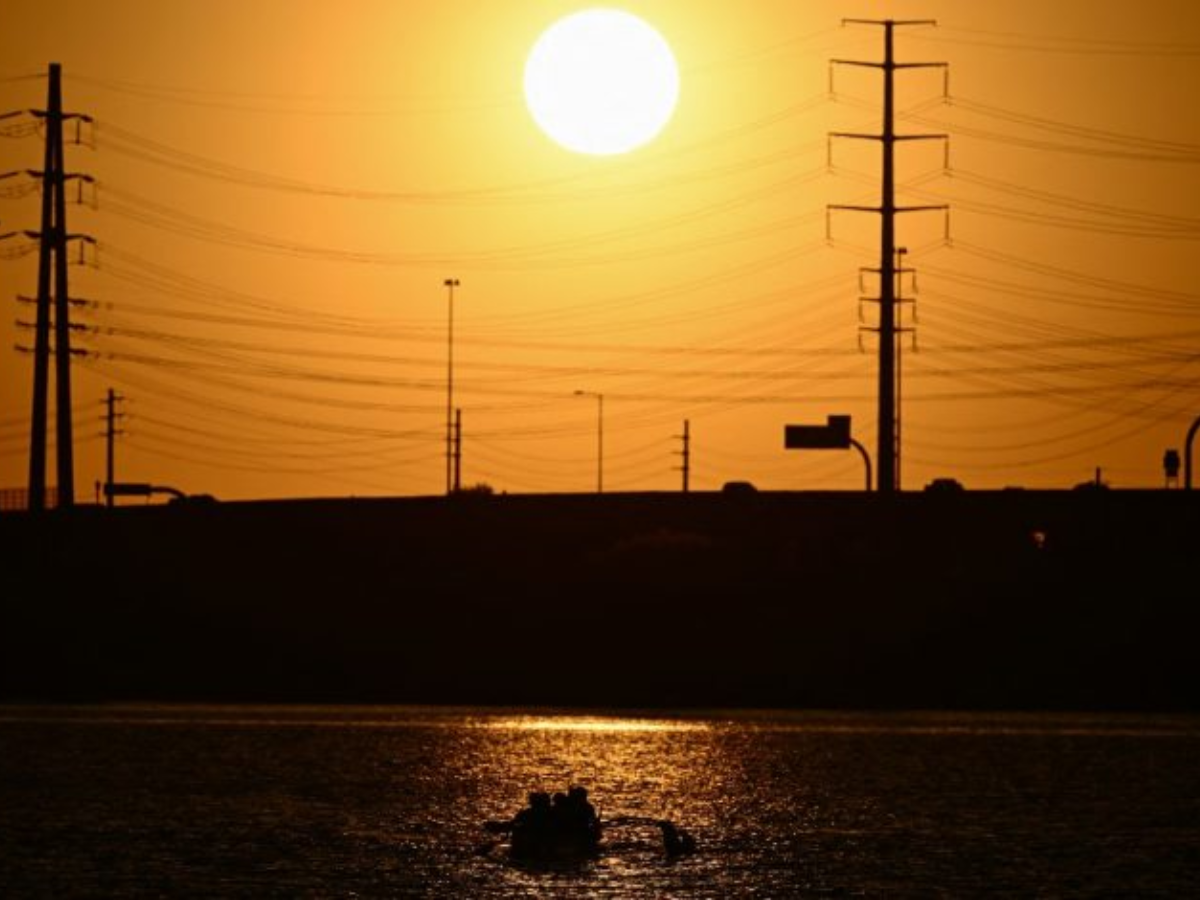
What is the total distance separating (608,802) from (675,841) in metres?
7.26

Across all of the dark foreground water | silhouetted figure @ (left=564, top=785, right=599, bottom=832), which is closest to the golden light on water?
the dark foreground water

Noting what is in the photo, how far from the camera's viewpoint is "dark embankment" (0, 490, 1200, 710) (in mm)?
86000

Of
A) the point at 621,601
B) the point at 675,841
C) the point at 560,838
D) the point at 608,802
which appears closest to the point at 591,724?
the point at 608,802

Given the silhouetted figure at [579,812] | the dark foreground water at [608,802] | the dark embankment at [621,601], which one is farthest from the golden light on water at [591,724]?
the silhouetted figure at [579,812]

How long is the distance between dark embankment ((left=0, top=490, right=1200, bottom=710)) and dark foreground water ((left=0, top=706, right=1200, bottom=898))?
1172 cm

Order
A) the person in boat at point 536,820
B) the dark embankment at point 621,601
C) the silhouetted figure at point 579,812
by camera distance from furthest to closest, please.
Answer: the dark embankment at point 621,601 < the silhouetted figure at point 579,812 < the person in boat at point 536,820

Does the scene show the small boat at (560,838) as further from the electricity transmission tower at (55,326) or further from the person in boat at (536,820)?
the electricity transmission tower at (55,326)

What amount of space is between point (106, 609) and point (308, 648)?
8.72 metres

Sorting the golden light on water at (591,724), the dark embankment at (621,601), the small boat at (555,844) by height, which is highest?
the dark embankment at (621,601)

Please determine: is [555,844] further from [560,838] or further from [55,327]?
[55,327]

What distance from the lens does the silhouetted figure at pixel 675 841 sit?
134ft

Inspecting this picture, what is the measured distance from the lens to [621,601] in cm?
9788

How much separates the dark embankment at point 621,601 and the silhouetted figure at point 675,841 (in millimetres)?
40063

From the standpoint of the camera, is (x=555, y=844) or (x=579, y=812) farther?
(x=579, y=812)
